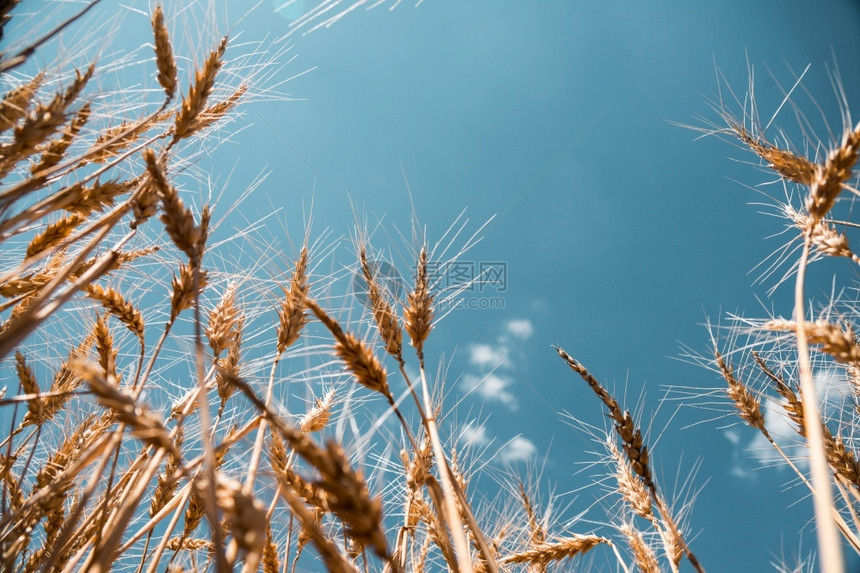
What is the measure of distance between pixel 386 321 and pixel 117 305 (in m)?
1.19

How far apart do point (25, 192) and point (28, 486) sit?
189 centimetres

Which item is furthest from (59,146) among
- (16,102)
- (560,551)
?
(560,551)

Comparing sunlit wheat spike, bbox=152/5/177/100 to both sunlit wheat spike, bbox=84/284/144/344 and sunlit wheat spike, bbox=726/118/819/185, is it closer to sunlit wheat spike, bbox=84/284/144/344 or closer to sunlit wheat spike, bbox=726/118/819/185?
sunlit wheat spike, bbox=84/284/144/344

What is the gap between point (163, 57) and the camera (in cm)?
165

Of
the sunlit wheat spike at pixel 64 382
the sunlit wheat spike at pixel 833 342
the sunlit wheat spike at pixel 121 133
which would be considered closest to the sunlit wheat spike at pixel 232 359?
the sunlit wheat spike at pixel 64 382

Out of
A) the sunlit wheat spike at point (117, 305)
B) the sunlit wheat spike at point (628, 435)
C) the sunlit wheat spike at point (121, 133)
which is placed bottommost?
the sunlit wheat spike at point (628, 435)

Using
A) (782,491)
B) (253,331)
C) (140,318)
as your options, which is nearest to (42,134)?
(140,318)

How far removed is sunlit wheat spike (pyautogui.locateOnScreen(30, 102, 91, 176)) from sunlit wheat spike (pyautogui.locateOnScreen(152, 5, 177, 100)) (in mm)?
263

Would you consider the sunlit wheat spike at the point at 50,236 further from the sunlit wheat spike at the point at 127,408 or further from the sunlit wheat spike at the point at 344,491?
the sunlit wheat spike at the point at 344,491

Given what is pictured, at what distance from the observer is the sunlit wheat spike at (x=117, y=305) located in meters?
1.77

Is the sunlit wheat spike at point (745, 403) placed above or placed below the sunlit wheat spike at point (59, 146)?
below

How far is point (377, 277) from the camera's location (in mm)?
1629

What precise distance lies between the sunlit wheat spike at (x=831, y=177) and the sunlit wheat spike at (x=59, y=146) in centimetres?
205

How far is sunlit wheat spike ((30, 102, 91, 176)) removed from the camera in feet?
4.47
